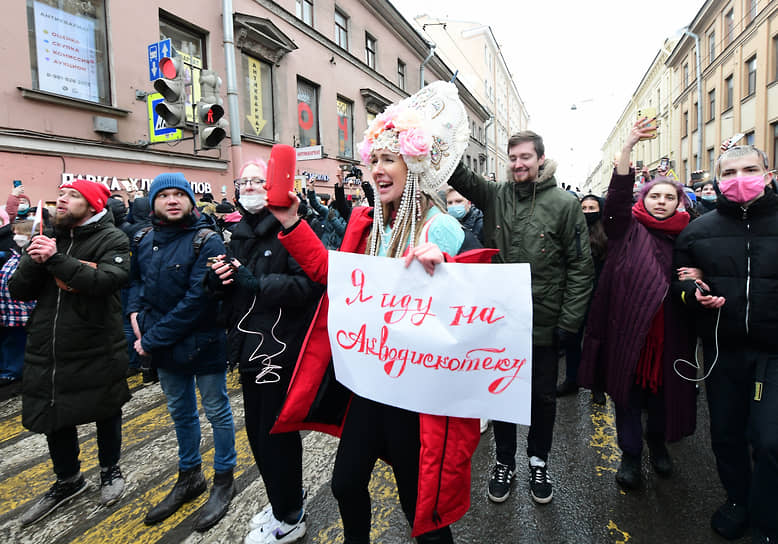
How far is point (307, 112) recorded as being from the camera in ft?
49.9

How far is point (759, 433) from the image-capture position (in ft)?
7.36

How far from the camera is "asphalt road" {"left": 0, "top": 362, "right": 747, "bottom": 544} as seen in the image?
252 centimetres

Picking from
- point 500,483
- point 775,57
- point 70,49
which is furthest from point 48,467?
point 775,57

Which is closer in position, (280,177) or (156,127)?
(280,177)

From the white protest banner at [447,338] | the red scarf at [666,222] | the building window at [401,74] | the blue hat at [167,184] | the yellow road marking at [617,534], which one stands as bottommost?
the yellow road marking at [617,534]

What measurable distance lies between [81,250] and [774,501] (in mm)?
3997

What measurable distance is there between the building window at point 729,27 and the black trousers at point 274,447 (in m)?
28.2

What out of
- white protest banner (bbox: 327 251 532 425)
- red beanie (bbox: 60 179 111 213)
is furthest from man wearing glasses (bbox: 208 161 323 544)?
red beanie (bbox: 60 179 111 213)

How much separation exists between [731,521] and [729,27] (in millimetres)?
28320

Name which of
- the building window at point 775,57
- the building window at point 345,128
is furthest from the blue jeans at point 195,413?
the building window at point 775,57

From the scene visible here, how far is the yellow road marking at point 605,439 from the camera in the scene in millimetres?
3225

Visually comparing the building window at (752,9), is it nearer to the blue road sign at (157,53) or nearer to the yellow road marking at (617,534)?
the blue road sign at (157,53)

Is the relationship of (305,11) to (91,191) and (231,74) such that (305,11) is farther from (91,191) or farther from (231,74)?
(91,191)

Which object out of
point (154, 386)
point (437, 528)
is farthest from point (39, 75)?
point (437, 528)
